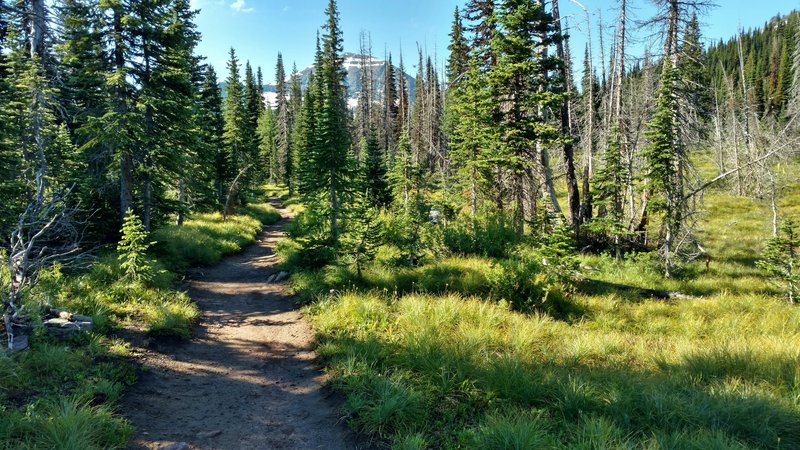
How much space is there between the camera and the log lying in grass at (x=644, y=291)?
11.4 m

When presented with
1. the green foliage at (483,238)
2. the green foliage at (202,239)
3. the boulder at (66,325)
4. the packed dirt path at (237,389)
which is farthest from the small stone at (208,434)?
the green foliage at (202,239)

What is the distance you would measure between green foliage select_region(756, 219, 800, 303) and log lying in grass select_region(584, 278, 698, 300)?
8.28ft

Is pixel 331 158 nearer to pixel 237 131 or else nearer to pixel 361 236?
pixel 361 236

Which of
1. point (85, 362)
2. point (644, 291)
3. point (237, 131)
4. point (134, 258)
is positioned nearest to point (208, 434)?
point (85, 362)

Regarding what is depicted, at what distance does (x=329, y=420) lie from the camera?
17.4ft

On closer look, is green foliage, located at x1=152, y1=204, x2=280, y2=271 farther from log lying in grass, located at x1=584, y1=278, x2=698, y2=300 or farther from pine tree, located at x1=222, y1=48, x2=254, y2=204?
log lying in grass, located at x1=584, y1=278, x2=698, y2=300

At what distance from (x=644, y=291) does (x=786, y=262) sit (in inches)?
169

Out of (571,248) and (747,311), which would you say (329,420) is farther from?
(747,311)

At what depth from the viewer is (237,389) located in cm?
629

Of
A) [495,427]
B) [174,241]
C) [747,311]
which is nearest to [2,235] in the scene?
[174,241]

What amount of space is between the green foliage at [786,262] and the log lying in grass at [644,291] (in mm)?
2524

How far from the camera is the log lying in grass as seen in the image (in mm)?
11419

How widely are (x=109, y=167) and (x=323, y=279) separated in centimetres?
858

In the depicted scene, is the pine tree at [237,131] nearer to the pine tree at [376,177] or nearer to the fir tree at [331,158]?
the pine tree at [376,177]
